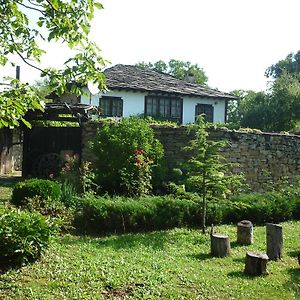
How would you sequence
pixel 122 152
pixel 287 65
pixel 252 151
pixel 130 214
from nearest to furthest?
pixel 130 214 → pixel 122 152 → pixel 252 151 → pixel 287 65

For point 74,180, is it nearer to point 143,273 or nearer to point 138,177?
point 138,177

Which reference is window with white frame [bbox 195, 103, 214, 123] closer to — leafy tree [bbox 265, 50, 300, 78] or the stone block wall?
the stone block wall

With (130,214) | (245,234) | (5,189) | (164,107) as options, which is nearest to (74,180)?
(5,189)

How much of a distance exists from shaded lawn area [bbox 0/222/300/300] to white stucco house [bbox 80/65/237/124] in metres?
14.3

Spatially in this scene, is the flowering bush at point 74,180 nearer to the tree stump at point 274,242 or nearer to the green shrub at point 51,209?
the green shrub at point 51,209

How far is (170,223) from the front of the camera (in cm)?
892

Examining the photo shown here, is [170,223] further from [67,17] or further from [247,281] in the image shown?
[67,17]

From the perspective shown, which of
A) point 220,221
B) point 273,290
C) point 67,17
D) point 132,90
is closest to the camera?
point 67,17

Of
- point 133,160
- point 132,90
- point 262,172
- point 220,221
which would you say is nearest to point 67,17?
point 220,221

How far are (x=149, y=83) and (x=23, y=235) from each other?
59.6 feet

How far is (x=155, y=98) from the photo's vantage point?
2295 cm

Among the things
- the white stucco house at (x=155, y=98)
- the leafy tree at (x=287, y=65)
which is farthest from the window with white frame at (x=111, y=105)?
the leafy tree at (x=287, y=65)

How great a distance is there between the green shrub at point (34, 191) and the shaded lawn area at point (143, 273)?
5.84 feet

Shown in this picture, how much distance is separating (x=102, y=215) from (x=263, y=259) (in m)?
3.37
